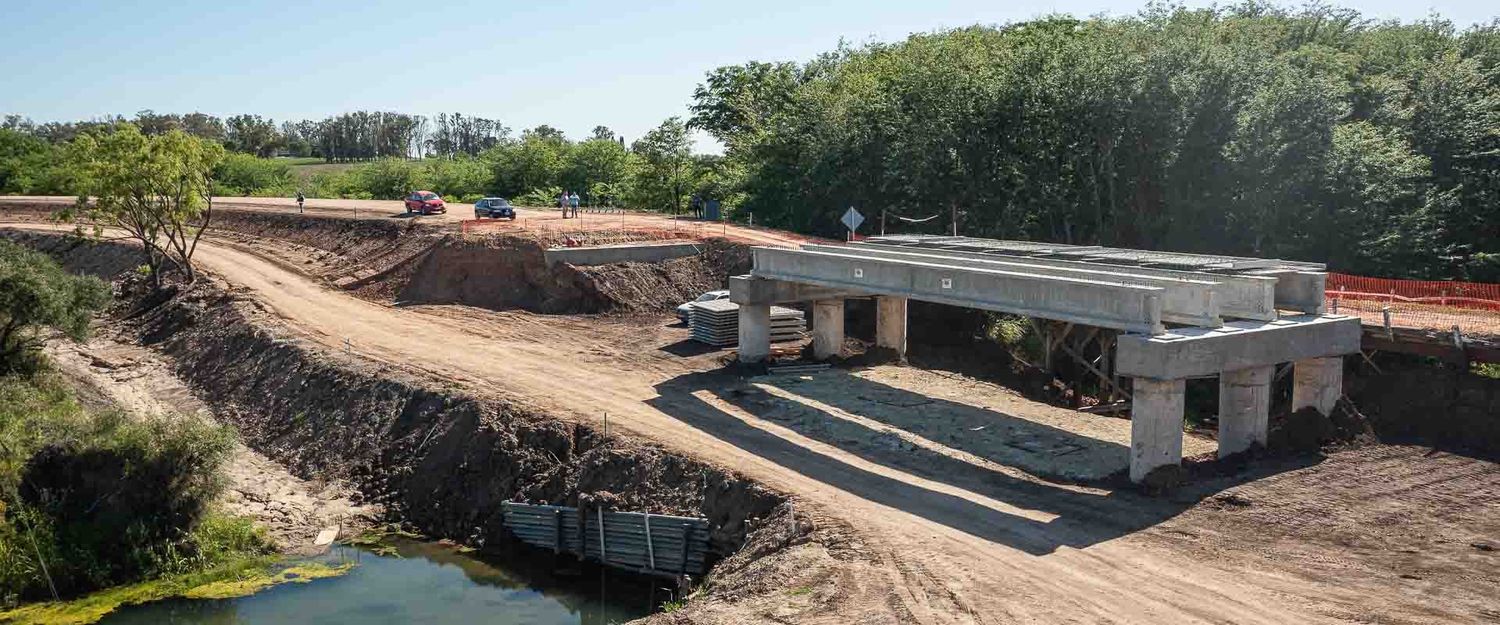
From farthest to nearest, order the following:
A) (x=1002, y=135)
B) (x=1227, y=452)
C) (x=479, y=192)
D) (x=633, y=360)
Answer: (x=479, y=192) < (x=1002, y=135) < (x=633, y=360) < (x=1227, y=452)

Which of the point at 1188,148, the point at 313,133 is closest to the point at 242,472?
the point at 1188,148

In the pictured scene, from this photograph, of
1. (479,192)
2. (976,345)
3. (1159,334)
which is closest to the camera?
(1159,334)

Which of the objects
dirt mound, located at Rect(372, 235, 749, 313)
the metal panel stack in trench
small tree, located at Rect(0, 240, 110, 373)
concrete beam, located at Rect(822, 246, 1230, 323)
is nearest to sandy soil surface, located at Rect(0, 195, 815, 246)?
dirt mound, located at Rect(372, 235, 749, 313)

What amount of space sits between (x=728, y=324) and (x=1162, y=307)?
15144 millimetres

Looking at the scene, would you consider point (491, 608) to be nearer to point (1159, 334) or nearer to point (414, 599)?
point (414, 599)

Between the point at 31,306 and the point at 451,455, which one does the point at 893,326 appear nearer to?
the point at 451,455

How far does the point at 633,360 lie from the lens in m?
35.3

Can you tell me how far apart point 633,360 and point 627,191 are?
36971 millimetres

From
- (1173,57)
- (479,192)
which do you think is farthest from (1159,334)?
(479,192)

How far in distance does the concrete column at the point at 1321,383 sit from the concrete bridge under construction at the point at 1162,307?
0.9 inches

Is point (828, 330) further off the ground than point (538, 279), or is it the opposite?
point (538, 279)

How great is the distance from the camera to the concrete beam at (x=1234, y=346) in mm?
22375

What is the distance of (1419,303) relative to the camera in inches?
1267

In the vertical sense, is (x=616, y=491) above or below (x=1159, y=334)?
below
